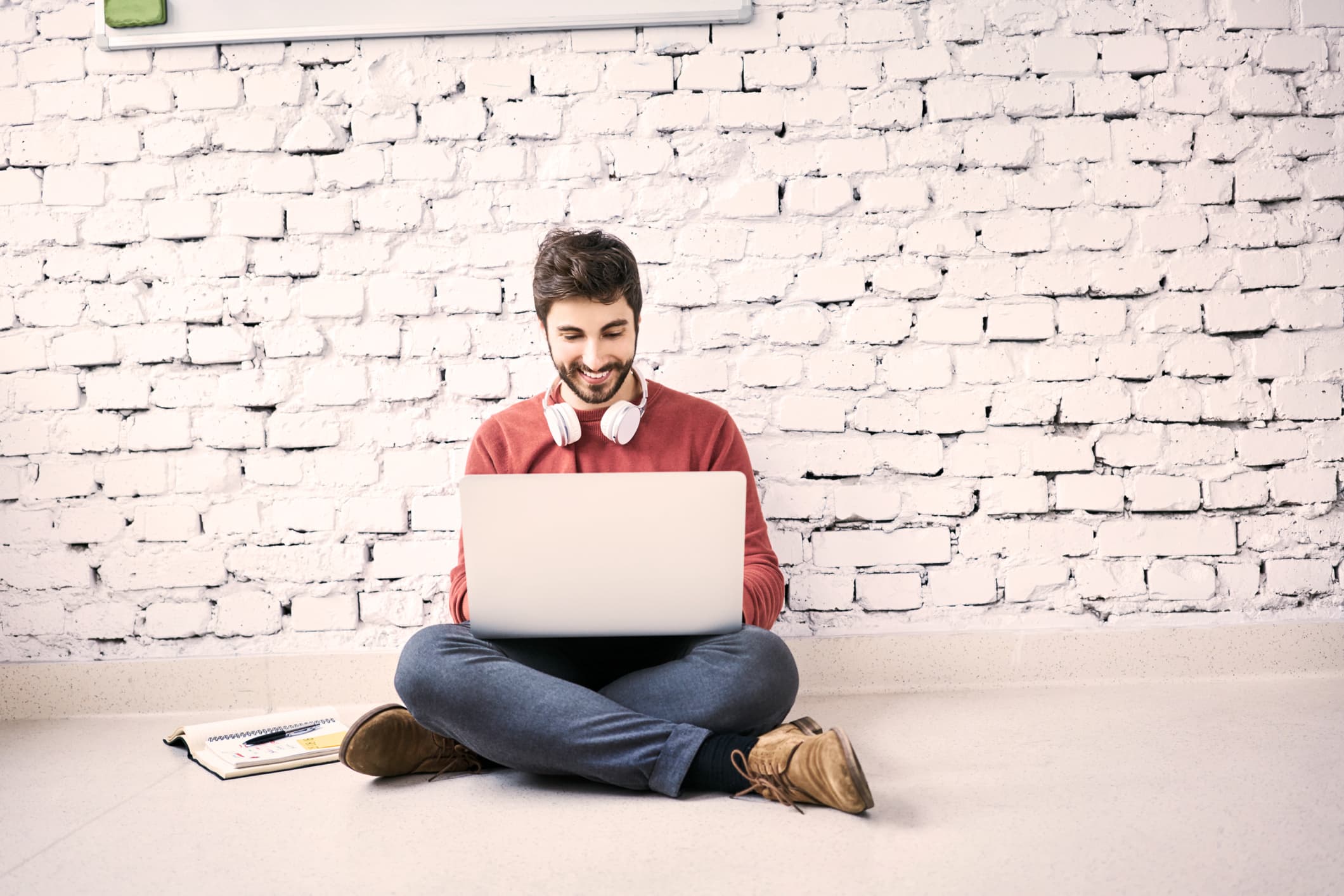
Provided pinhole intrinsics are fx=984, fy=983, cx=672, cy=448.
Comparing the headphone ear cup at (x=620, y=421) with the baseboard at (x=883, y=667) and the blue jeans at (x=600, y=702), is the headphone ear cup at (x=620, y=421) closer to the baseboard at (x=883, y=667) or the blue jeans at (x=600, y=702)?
the blue jeans at (x=600, y=702)

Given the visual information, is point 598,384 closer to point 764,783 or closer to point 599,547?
point 599,547

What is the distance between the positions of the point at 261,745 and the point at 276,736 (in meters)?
0.05

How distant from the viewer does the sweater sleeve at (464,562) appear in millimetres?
1936

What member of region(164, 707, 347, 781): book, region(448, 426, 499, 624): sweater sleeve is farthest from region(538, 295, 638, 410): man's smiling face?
region(164, 707, 347, 781): book

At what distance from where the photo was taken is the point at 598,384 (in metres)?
2.04

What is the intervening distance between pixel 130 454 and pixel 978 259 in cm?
216

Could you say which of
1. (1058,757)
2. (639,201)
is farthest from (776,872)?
(639,201)

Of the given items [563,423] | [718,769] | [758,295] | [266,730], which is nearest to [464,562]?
[563,423]

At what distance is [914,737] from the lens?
199 centimetres

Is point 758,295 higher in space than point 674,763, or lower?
higher

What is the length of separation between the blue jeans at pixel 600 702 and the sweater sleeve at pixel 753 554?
67 mm

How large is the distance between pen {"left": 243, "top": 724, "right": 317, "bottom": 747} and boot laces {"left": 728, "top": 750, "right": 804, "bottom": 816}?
994 millimetres

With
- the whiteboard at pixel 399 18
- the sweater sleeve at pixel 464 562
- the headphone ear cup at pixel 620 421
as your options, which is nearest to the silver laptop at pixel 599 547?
the sweater sleeve at pixel 464 562

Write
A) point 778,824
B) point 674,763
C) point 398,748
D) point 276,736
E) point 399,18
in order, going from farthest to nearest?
point 399,18, point 276,736, point 398,748, point 674,763, point 778,824
